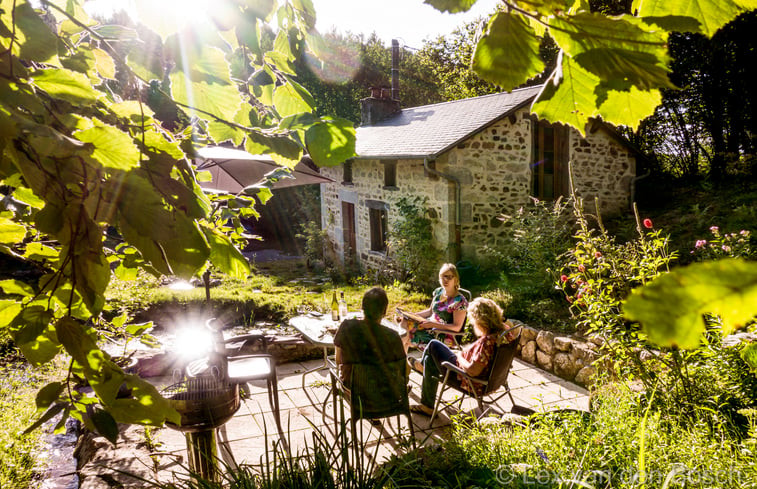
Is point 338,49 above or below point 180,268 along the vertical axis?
above

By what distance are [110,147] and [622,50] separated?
708mm

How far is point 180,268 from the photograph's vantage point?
2.82 ft

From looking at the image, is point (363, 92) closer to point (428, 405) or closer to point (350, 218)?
point (350, 218)

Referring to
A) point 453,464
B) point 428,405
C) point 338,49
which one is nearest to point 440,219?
point 428,405

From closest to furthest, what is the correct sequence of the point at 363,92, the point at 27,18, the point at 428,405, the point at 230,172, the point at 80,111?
the point at 27,18, the point at 80,111, the point at 428,405, the point at 230,172, the point at 363,92

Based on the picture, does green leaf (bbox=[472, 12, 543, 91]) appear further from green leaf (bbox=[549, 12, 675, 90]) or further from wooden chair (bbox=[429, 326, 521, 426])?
wooden chair (bbox=[429, 326, 521, 426])

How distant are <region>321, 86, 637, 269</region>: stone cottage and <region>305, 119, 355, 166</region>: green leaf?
797 centimetres

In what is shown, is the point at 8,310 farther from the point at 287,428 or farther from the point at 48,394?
the point at 287,428

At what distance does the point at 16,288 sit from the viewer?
1.00 metres

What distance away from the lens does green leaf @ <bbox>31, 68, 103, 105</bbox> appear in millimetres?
755

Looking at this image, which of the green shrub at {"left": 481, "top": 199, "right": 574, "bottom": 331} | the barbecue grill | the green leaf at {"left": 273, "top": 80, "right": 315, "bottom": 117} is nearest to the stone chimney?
the green shrub at {"left": 481, "top": 199, "right": 574, "bottom": 331}

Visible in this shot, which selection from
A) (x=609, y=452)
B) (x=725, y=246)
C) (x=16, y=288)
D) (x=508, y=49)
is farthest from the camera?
(x=725, y=246)

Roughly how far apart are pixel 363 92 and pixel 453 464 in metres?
25.9

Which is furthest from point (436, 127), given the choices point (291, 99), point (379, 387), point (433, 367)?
point (291, 99)
